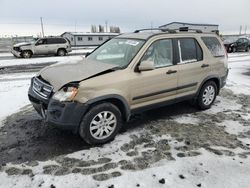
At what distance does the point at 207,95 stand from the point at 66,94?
12.0 feet

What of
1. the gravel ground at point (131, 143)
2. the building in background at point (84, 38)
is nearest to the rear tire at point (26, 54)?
the gravel ground at point (131, 143)

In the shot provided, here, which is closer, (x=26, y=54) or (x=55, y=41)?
(x=26, y=54)

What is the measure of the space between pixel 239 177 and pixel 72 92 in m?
2.67

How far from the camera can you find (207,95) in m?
6.16

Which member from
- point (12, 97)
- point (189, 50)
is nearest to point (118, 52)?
point (189, 50)

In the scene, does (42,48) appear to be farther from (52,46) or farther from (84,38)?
(84,38)

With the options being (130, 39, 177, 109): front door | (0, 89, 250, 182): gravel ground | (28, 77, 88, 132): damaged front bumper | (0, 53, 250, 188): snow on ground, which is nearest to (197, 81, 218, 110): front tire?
(0, 89, 250, 182): gravel ground

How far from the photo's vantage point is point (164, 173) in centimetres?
350

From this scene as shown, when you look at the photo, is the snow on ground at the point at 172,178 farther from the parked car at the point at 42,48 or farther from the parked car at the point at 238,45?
the parked car at the point at 238,45

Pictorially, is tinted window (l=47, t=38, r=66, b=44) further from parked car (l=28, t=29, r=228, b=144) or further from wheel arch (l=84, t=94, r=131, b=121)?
wheel arch (l=84, t=94, r=131, b=121)

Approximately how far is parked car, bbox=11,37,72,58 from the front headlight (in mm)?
18259

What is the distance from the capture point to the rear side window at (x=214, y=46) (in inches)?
236

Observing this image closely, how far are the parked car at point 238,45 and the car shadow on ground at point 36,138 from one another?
2130 centimetres

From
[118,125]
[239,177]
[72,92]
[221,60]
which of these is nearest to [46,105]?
[72,92]
